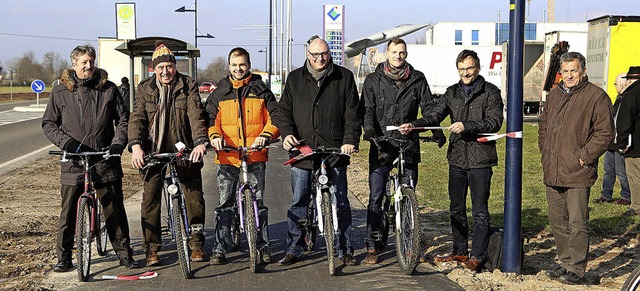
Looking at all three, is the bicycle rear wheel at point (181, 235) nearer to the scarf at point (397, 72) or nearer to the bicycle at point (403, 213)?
the bicycle at point (403, 213)

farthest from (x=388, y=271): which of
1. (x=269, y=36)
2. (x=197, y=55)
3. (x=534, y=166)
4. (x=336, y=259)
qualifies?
(x=269, y=36)

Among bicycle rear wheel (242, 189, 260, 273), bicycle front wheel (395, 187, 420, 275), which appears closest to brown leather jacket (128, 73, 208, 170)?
bicycle rear wheel (242, 189, 260, 273)

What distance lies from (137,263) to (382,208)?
7.91 feet

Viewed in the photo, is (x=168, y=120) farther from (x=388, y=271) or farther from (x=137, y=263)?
(x=388, y=271)

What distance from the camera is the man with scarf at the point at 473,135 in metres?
6.82

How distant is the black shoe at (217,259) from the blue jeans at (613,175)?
6695 millimetres

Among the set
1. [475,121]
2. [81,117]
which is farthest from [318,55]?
[81,117]

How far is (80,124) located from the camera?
6.68 meters

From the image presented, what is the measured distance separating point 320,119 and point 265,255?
4.55ft

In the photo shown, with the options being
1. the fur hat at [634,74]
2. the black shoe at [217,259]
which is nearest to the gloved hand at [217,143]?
the black shoe at [217,259]

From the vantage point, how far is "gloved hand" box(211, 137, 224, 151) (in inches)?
264

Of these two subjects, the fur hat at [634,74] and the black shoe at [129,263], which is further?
the fur hat at [634,74]

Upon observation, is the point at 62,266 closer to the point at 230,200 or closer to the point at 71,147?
the point at 71,147

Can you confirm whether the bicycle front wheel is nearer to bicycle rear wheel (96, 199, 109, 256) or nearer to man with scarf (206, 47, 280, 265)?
man with scarf (206, 47, 280, 265)
